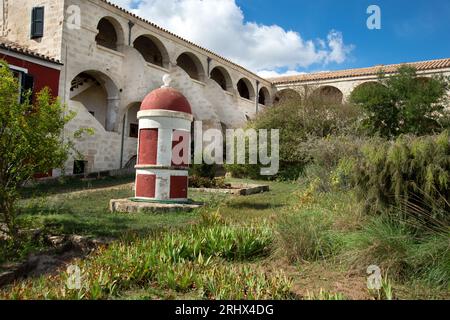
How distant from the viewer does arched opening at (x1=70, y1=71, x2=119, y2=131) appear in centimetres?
1734

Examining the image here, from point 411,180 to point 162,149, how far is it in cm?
545

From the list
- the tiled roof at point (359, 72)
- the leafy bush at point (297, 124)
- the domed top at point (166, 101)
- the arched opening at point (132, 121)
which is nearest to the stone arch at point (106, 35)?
the arched opening at point (132, 121)

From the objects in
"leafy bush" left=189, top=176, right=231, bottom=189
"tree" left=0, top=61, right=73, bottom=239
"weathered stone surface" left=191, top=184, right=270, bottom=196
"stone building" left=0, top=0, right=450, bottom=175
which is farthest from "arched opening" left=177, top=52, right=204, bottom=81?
"tree" left=0, top=61, right=73, bottom=239

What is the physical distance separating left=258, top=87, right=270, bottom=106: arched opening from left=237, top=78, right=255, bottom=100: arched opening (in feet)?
4.35

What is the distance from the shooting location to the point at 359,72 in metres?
26.6

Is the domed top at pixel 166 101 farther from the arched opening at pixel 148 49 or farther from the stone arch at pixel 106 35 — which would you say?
the arched opening at pixel 148 49

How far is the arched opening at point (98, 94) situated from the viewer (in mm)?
17344

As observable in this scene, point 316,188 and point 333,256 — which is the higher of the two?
point 316,188

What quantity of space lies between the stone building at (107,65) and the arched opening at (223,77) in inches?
57.3

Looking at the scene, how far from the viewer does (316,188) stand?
392 inches

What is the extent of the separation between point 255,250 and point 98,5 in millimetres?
15076

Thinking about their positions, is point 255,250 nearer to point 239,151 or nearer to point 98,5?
point 239,151

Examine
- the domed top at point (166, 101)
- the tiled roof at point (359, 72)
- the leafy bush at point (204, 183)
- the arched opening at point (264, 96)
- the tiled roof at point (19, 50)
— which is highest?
the tiled roof at point (359, 72)
